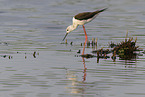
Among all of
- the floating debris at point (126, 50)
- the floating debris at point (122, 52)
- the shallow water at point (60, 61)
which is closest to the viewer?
the shallow water at point (60, 61)

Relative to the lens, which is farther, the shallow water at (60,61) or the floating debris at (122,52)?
the floating debris at (122,52)

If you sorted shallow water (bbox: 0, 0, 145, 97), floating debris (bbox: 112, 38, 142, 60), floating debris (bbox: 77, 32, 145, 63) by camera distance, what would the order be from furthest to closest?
floating debris (bbox: 112, 38, 142, 60), floating debris (bbox: 77, 32, 145, 63), shallow water (bbox: 0, 0, 145, 97)

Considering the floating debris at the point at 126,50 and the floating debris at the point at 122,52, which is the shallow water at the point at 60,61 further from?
the floating debris at the point at 126,50

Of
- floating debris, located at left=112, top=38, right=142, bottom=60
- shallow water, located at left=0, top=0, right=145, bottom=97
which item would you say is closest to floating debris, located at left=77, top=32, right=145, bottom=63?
floating debris, located at left=112, top=38, right=142, bottom=60

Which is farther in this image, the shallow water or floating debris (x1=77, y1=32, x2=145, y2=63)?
floating debris (x1=77, y1=32, x2=145, y2=63)

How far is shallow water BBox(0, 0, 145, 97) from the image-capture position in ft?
38.6

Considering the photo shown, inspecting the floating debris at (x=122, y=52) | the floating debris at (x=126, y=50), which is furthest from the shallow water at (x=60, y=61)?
the floating debris at (x=126, y=50)

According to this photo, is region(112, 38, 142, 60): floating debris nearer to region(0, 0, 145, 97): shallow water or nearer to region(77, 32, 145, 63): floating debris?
region(77, 32, 145, 63): floating debris

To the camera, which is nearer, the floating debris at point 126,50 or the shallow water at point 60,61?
the shallow water at point 60,61

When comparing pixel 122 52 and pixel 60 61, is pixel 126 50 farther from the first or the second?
pixel 60 61

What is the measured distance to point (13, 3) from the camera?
40375 millimetres

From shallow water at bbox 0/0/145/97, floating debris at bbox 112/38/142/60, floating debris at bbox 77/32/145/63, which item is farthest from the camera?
floating debris at bbox 112/38/142/60

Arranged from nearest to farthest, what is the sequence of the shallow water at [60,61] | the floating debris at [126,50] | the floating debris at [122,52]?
the shallow water at [60,61] < the floating debris at [122,52] < the floating debris at [126,50]

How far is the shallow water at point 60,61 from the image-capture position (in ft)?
38.6
